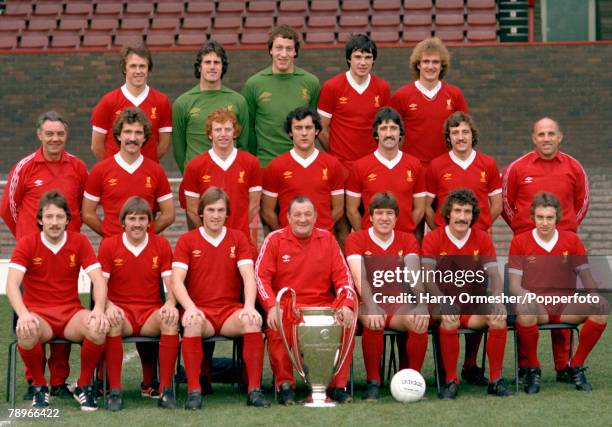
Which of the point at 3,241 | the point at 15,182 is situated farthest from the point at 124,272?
the point at 3,241

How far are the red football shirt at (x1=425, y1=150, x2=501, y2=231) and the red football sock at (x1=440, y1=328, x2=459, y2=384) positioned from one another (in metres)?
0.85

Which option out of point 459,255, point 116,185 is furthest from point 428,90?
point 116,185

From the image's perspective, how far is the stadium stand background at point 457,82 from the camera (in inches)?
554

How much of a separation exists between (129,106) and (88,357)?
6.02 feet

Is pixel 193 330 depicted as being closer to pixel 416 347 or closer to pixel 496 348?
pixel 416 347

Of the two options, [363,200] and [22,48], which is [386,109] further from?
[22,48]

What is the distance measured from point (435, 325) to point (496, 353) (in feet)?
1.25

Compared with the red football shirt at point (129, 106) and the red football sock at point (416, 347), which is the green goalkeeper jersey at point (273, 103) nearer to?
the red football shirt at point (129, 106)

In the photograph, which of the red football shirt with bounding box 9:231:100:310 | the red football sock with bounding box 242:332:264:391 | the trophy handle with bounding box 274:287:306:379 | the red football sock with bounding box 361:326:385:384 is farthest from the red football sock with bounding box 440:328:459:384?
the red football shirt with bounding box 9:231:100:310

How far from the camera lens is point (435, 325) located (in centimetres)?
686

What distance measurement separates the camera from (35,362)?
21.0 feet

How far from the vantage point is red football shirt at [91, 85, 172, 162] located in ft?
24.6

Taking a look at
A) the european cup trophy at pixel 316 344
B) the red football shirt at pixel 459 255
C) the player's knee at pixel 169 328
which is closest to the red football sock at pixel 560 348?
the red football shirt at pixel 459 255

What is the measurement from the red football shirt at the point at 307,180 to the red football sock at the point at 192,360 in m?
1.24
